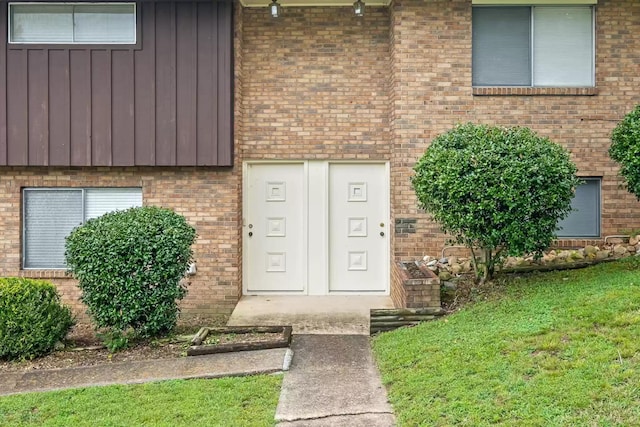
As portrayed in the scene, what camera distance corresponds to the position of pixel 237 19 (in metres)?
8.99

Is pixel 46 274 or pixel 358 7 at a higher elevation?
pixel 358 7

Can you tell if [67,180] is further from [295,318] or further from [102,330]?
[295,318]

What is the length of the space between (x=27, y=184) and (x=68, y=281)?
1617 millimetres

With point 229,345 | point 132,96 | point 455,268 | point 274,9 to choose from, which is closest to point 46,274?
point 132,96

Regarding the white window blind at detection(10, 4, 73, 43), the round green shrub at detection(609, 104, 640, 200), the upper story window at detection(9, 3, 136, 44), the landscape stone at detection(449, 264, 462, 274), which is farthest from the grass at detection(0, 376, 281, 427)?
the white window blind at detection(10, 4, 73, 43)

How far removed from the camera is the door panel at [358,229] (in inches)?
372

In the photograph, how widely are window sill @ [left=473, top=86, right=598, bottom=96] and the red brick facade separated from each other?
0.05 feet

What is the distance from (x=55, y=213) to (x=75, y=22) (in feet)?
9.59

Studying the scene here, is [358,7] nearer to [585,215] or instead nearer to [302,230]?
[302,230]

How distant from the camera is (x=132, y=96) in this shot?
8.71m

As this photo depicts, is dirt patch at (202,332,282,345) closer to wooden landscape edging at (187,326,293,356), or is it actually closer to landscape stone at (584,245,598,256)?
wooden landscape edging at (187,326,293,356)

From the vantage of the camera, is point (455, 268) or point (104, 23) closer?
point (455, 268)

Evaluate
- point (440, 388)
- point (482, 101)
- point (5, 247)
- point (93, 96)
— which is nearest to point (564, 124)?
point (482, 101)

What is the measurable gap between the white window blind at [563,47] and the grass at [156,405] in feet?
20.9
